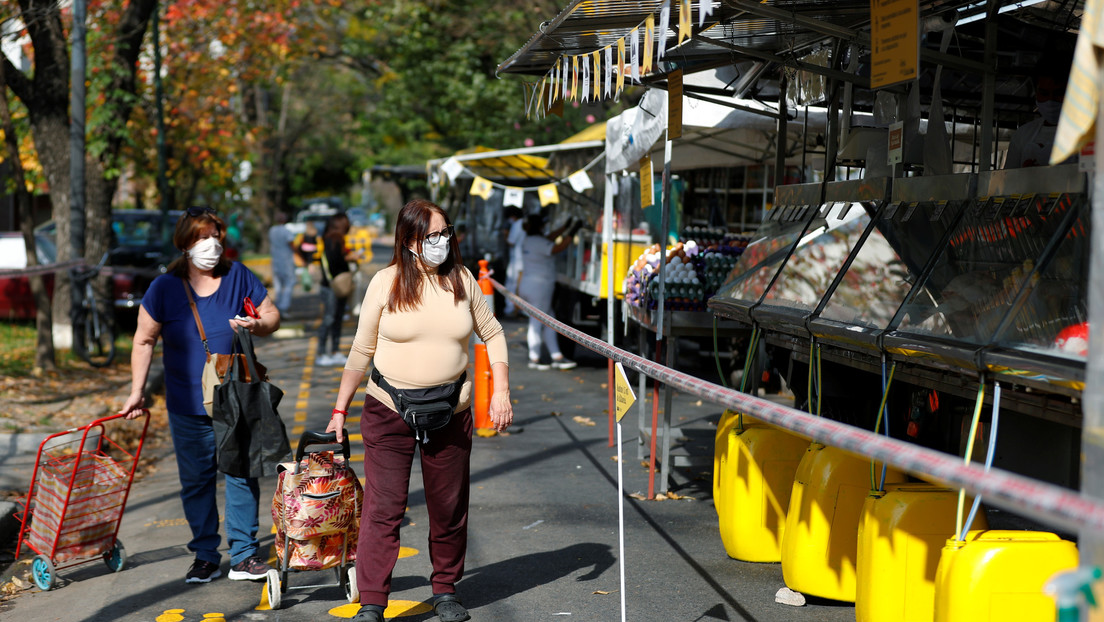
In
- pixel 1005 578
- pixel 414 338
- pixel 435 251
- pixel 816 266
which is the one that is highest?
pixel 435 251

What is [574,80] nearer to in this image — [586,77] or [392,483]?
[586,77]

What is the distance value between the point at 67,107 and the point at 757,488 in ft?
34.5

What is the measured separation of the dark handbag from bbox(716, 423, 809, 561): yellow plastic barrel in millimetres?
2291

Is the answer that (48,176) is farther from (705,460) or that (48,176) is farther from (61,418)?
(705,460)

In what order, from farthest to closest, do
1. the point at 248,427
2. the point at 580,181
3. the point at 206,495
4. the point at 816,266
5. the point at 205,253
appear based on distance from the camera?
1. the point at 580,181
2. the point at 816,266
3. the point at 206,495
4. the point at 205,253
5. the point at 248,427

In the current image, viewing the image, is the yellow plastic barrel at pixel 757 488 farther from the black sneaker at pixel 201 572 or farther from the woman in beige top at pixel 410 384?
the black sneaker at pixel 201 572

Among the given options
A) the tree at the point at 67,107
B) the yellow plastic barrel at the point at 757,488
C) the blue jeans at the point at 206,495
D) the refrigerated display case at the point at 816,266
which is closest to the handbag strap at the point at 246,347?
the blue jeans at the point at 206,495

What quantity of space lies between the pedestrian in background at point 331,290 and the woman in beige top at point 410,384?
8.63 m

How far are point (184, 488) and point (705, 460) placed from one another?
360 cm

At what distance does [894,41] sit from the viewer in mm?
4660

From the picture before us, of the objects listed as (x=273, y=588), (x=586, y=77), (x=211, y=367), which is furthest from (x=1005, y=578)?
(x=211, y=367)

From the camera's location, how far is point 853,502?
4699mm

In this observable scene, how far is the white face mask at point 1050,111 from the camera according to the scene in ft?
17.9

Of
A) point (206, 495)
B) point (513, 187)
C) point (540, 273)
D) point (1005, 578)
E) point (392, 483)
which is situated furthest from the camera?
point (513, 187)
